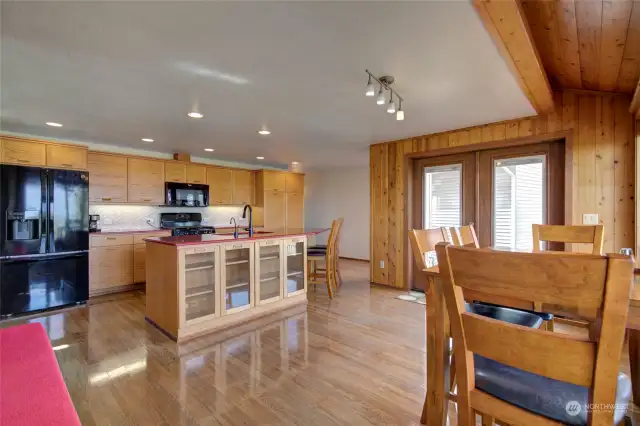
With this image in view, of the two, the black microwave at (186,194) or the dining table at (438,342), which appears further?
the black microwave at (186,194)

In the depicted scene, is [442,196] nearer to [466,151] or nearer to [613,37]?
[466,151]

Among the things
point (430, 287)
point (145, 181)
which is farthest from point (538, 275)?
point (145, 181)

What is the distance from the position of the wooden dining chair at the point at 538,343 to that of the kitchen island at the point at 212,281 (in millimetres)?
2545

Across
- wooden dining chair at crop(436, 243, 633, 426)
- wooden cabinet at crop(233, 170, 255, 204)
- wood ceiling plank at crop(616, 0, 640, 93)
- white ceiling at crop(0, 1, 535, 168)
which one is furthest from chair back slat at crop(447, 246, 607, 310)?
wooden cabinet at crop(233, 170, 255, 204)

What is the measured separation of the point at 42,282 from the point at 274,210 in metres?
4.22

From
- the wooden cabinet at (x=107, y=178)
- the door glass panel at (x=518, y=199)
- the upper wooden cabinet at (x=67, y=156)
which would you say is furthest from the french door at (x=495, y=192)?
the upper wooden cabinet at (x=67, y=156)

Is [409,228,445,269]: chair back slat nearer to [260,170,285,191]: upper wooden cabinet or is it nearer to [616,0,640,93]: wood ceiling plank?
[616,0,640,93]: wood ceiling plank

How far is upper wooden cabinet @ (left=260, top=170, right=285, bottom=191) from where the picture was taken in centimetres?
683

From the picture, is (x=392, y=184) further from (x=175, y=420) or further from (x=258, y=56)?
(x=175, y=420)

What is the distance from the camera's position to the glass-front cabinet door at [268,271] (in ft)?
11.6

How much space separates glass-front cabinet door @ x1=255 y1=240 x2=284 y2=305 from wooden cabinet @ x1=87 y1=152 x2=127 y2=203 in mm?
2897

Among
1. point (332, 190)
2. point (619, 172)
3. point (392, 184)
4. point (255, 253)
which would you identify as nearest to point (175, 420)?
point (255, 253)

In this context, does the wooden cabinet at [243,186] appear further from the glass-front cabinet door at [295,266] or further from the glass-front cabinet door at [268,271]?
the glass-front cabinet door at [268,271]

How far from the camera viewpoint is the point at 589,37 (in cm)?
205
